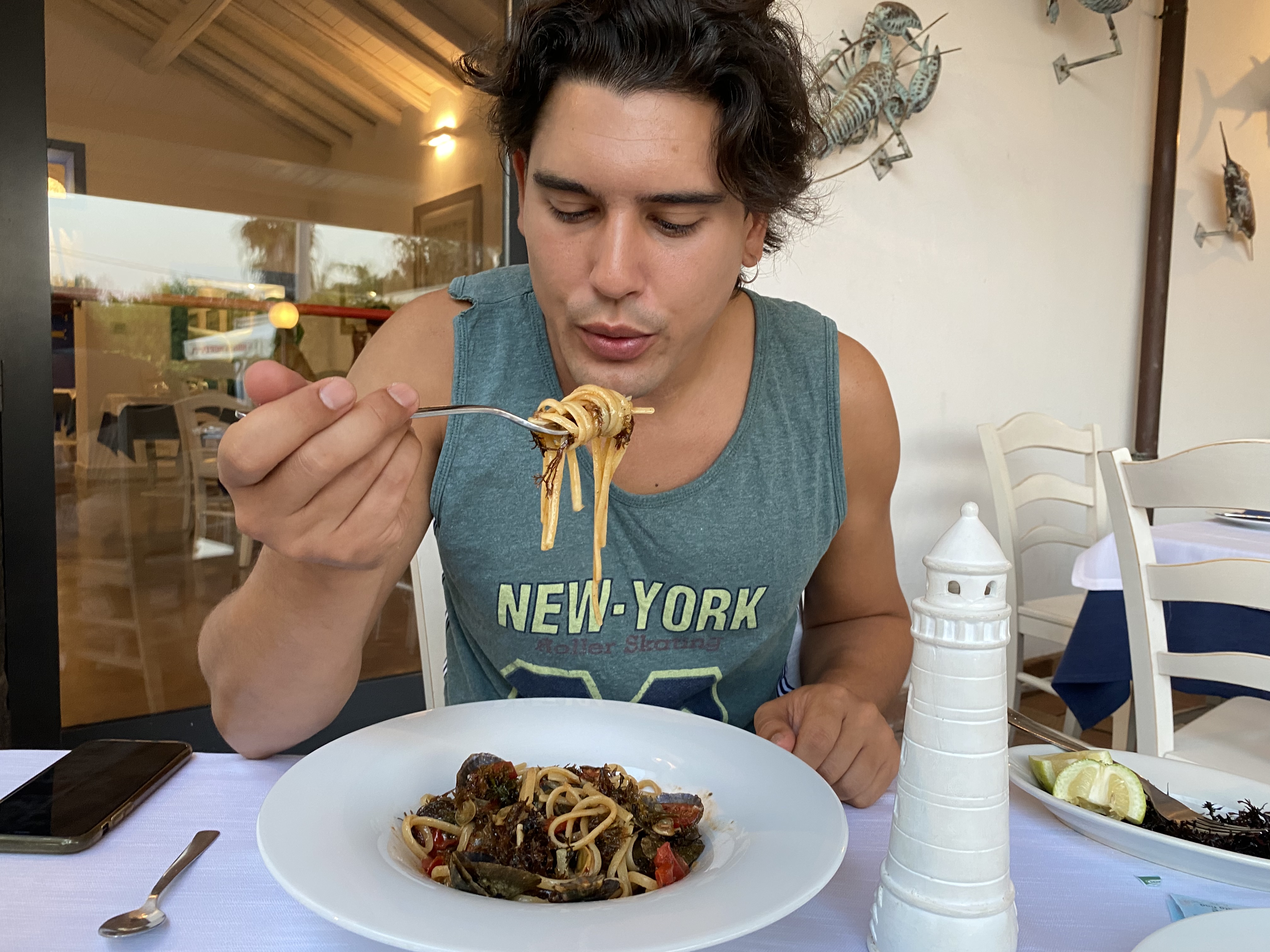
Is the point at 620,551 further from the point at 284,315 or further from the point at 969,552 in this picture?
the point at 284,315

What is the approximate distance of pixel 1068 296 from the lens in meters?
4.48

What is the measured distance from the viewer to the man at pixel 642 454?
94 cm

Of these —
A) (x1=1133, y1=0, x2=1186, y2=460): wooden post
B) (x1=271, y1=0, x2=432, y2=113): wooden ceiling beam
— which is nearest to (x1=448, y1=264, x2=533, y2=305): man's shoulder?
(x1=271, y1=0, x2=432, y2=113): wooden ceiling beam

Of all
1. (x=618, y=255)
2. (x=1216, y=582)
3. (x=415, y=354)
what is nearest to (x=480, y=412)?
(x=618, y=255)

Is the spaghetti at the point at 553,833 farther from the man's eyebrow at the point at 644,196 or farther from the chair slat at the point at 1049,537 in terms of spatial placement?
the chair slat at the point at 1049,537

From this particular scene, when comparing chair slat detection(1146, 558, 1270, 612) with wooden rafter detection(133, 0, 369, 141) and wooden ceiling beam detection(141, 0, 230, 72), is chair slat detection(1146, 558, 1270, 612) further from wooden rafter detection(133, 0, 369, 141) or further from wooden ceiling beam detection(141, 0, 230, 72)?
wooden ceiling beam detection(141, 0, 230, 72)

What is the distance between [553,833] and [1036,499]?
3.15m

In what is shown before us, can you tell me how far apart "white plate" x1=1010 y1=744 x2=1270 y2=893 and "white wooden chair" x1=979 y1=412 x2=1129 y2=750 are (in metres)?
2.13

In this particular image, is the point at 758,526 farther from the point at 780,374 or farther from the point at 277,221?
the point at 277,221

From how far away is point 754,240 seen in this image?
1349mm

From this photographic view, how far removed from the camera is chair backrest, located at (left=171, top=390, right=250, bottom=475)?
273cm

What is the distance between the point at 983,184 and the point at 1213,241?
79.5 inches

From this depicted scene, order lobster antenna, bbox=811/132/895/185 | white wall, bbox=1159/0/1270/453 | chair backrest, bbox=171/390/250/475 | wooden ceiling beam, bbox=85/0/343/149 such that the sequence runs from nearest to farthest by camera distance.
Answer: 1. wooden ceiling beam, bbox=85/0/343/149
2. chair backrest, bbox=171/390/250/475
3. lobster antenna, bbox=811/132/895/185
4. white wall, bbox=1159/0/1270/453

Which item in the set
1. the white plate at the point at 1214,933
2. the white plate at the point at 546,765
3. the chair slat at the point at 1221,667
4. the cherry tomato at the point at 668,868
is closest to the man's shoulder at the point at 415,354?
the white plate at the point at 546,765
